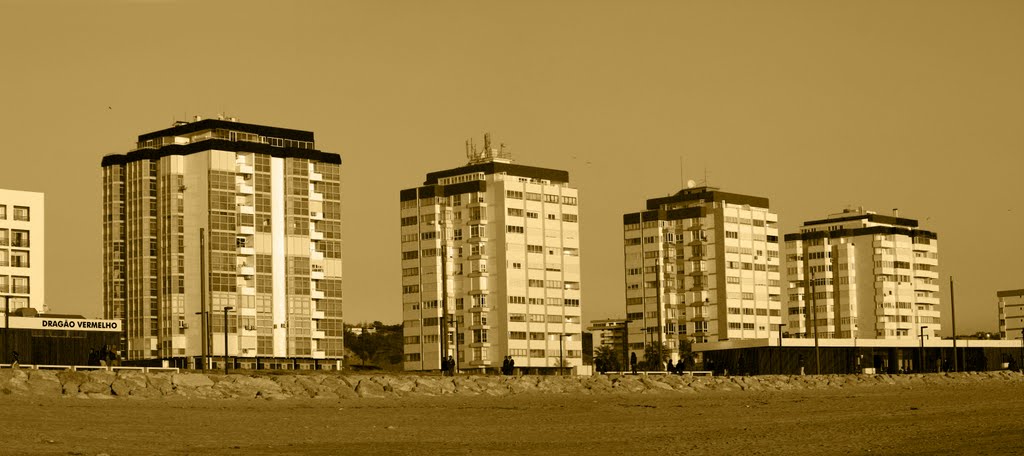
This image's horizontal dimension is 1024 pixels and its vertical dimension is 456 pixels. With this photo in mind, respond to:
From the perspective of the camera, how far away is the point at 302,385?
186 ft

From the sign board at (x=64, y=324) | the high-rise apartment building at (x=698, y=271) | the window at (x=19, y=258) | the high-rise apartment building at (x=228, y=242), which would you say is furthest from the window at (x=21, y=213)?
the high-rise apartment building at (x=698, y=271)

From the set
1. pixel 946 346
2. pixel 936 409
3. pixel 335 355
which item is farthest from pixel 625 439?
pixel 946 346

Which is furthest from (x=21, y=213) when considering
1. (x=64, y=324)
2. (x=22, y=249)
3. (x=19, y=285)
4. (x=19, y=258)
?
(x=64, y=324)

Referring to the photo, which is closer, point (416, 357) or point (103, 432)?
point (103, 432)

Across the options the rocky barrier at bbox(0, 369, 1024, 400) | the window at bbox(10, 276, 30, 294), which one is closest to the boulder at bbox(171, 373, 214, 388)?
the rocky barrier at bbox(0, 369, 1024, 400)

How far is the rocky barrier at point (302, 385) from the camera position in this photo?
161 ft

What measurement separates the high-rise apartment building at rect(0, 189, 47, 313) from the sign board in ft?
37.1

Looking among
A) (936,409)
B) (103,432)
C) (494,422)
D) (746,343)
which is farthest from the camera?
(746,343)

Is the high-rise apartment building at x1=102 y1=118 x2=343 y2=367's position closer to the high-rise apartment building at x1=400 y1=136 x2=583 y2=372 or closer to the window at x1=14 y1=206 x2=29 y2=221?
the window at x1=14 y1=206 x2=29 y2=221

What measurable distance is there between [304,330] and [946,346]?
59.9 m

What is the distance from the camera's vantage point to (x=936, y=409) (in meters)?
48.8

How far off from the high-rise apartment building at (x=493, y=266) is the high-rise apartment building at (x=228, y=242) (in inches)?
781

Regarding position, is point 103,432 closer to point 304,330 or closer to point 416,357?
point 304,330

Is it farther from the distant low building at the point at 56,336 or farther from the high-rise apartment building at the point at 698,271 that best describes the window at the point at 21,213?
the high-rise apartment building at the point at 698,271
